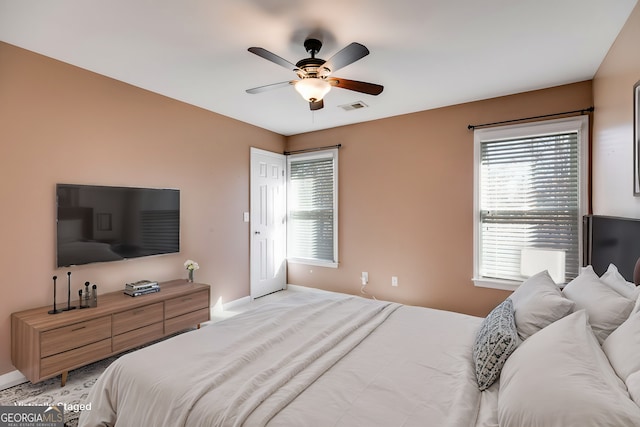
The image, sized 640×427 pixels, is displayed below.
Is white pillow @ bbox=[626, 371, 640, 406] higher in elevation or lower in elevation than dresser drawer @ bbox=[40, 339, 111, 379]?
higher

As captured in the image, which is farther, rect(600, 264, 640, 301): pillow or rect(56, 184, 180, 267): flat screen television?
rect(56, 184, 180, 267): flat screen television

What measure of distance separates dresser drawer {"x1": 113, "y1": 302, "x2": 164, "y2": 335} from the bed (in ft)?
3.79

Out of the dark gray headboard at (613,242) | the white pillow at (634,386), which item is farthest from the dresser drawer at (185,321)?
the dark gray headboard at (613,242)

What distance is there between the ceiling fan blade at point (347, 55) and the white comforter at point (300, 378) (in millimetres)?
1754

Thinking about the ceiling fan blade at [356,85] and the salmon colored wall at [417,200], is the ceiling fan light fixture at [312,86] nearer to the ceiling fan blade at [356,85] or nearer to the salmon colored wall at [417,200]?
the ceiling fan blade at [356,85]

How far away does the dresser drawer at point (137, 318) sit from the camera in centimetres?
266

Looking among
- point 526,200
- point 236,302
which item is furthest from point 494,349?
point 236,302

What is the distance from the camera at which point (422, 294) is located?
4008 mm

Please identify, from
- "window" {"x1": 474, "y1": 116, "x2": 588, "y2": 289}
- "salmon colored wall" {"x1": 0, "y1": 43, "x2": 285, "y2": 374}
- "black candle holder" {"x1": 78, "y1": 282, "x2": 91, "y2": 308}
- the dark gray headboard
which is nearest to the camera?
the dark gray headboard

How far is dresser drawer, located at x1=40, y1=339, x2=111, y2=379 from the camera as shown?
2.25 meters

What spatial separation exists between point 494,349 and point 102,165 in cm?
344

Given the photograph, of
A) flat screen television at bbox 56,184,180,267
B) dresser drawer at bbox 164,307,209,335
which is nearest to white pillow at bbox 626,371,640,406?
dresser drawer at bbox 164,307,209,335

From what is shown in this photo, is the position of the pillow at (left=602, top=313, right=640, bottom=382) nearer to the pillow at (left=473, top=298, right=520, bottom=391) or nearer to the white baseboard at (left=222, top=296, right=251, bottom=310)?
the pillow at (left=473, top=298, right=520, bottom=391)

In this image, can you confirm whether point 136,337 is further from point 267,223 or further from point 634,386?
point 634,386
